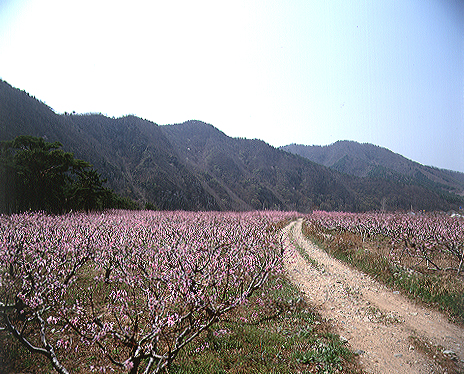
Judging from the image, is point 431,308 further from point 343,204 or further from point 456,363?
point 343,204

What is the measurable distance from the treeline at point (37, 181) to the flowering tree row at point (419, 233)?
29.2 meters

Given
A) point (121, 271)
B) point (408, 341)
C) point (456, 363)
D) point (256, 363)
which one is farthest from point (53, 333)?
point (456, 363)

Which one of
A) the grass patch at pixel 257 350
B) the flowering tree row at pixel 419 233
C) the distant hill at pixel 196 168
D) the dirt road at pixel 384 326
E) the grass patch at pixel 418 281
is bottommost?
the grass patch at pixel 257 350

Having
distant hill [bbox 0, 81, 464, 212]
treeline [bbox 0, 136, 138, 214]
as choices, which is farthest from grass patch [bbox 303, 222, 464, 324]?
distant hill [bbox 0, 81, 464, 212]

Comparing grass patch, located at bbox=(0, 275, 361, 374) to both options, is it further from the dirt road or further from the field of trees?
the field of trees

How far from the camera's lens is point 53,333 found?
5.76 metres

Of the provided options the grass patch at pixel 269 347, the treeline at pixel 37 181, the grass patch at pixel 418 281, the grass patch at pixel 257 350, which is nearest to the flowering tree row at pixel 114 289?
the grass patch at pixel 257 350

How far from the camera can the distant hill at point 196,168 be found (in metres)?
60.5

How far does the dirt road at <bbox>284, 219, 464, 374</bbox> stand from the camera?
5095mm

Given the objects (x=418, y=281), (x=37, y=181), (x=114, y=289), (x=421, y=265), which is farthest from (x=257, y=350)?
(x=37, y=181)

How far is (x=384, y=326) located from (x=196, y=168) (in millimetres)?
97255

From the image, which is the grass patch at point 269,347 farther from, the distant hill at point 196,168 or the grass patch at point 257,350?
the distant hill at point 196,168

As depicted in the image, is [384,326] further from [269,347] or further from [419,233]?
[419,233]

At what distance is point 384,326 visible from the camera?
6.68 metres
